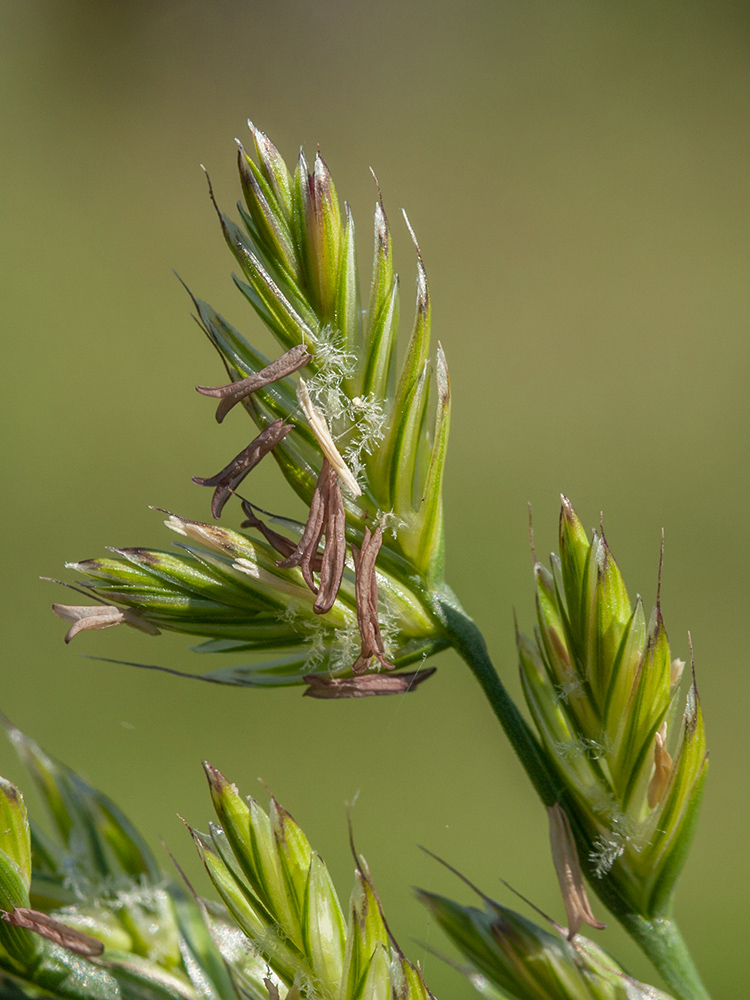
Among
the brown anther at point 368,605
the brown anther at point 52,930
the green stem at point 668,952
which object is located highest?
the brown anther at point 368,605

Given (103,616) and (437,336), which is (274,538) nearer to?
(103,616)

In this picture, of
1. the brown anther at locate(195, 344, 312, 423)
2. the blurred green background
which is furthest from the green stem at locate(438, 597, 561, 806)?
the blurred green background

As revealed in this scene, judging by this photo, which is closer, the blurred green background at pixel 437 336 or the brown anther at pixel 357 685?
the brown anther at pixel 357 685

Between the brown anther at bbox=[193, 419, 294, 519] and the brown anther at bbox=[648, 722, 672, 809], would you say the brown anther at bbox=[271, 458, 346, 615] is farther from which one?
the brown anther at bbox=[648, 722, 672, 809]

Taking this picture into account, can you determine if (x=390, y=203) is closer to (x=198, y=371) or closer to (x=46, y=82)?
(x=198, y=371)

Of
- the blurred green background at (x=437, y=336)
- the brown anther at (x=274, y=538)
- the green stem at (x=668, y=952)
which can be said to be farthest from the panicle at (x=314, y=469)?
the blurred green background at (x=437, y=336)

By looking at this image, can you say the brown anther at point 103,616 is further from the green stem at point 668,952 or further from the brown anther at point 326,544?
the green stem at point 668,952

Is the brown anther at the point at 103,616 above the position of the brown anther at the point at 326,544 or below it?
below
